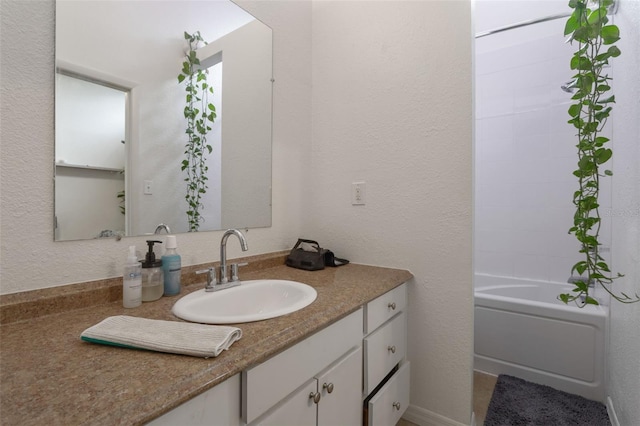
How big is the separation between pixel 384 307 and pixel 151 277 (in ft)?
2.69

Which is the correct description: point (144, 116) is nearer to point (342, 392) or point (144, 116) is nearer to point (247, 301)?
point (247, 301)

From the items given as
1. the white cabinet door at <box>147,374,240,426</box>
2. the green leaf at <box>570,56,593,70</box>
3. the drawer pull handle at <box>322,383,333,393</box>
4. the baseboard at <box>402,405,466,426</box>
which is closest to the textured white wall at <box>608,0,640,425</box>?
the green leaf at <box>570,56,593,70</box>

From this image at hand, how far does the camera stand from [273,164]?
146 cm

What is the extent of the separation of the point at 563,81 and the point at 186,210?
8.56 ft

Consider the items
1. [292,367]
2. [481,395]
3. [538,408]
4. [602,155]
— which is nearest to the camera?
[292,367]

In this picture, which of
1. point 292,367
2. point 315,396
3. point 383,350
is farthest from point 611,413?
point 292,367

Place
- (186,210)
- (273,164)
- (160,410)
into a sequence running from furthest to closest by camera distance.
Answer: (273,164), (186,210), (160,410)

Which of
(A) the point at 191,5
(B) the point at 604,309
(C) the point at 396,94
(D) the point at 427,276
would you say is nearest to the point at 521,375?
(B) the point at 604,309

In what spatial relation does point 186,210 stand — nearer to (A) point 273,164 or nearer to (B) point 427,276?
(A) point 273,164

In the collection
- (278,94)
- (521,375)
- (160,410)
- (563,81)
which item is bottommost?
(521,375)

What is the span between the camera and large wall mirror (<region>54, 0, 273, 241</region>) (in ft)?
2.69

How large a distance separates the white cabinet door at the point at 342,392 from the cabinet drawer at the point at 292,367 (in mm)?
35

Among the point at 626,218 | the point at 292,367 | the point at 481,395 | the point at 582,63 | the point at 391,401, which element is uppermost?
the point at 582,63

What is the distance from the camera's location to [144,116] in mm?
976
